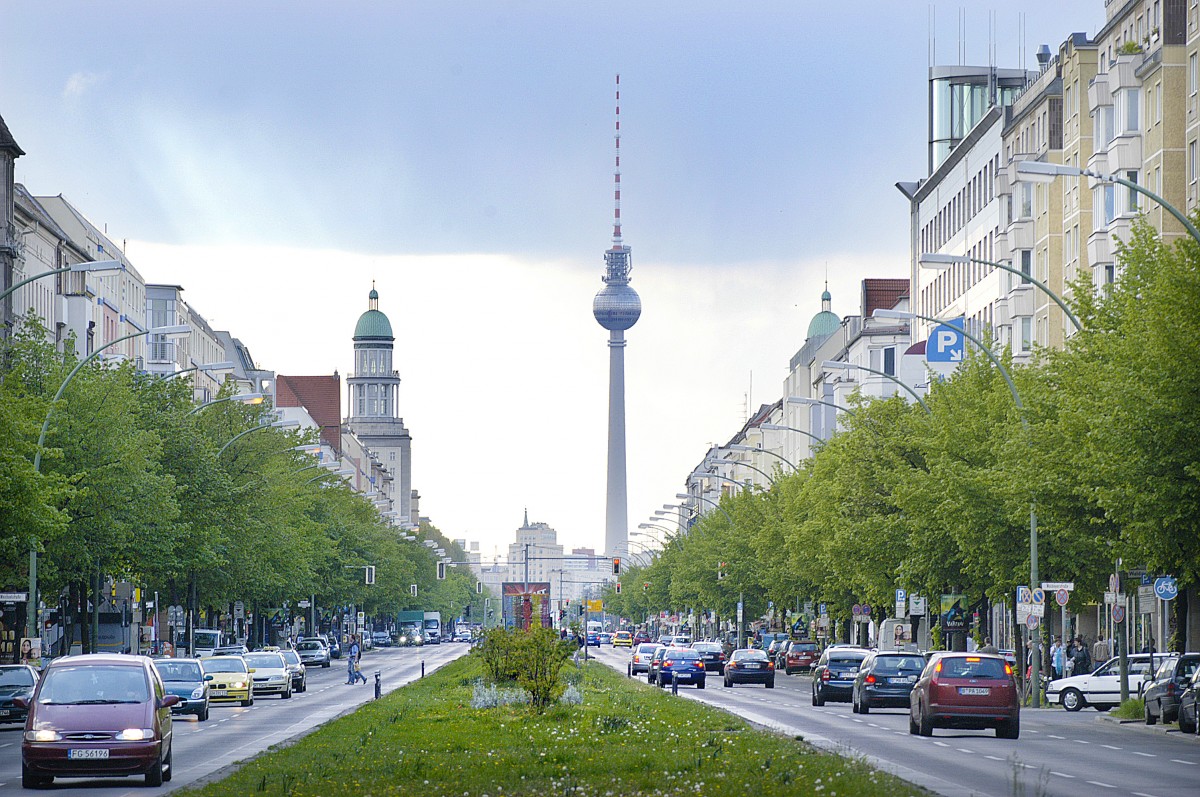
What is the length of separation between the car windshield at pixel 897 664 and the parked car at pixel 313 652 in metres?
62.8

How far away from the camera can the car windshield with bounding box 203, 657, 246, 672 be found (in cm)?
5744

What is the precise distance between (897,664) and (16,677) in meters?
18.6

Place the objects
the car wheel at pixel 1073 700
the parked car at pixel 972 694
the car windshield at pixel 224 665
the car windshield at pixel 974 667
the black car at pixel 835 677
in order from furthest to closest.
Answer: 1. the car windshield at pixel 224 665
2. the black car at pixel 835 677
3. the car wheel at pixel 1073 700
4. the car windshield at pixel 974 667
5. the parked car at pixel 972 694

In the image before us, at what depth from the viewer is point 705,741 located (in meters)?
30.2

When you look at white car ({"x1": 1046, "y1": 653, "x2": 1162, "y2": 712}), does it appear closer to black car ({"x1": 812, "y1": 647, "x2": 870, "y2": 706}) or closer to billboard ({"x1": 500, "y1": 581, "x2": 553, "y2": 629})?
black car ({"x1": 812, "y1": 647, "x2": 870, "y2": 706})

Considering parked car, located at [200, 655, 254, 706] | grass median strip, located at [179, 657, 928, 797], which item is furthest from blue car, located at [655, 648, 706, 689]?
grass median strip, located at [179, 657, 928, 797]

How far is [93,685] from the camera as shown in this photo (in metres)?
26.8

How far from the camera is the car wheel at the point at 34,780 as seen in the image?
2600cm

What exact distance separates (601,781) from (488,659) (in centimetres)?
2268

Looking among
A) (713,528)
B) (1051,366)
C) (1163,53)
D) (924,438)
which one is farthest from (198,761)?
(713,528)

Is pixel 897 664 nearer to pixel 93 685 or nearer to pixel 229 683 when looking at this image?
pixel 229 683

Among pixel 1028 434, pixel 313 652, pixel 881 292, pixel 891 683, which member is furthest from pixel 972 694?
pixel 881 292

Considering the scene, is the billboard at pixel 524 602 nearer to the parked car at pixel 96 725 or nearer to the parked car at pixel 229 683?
the parked car at pixel 229 683

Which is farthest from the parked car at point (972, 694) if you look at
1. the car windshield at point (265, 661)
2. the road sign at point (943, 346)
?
the road sign at point (943, 346)
